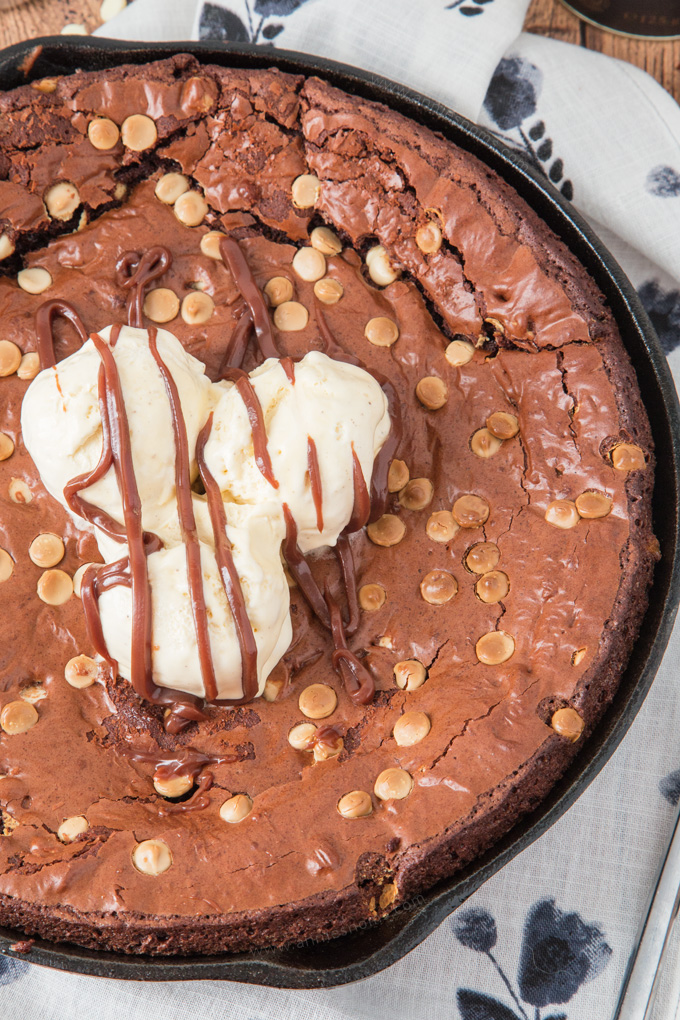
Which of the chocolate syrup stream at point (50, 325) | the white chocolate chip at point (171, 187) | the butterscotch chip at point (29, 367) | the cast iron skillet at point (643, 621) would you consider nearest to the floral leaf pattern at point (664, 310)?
the cast iron skillet at point (643, 621)

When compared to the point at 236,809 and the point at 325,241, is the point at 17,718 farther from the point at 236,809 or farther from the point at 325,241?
the point at 325,241

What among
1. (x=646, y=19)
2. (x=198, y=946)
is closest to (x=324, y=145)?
(x=646, y=19)

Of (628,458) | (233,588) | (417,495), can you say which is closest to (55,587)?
(233,588)

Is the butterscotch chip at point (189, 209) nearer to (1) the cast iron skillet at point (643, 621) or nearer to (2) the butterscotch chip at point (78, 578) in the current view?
(1) the cast iron skillet at point (643, 621)

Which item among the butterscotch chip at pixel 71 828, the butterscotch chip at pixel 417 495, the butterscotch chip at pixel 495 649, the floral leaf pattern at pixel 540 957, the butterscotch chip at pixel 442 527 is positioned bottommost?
the floral leaf pattern at pixel 540 957

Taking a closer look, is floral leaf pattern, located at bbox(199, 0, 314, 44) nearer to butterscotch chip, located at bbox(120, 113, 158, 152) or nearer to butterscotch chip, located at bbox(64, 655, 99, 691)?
butterscotch chip, located at bbox(120, 113, 158, 152)

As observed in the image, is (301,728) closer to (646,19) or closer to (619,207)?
(619,207)
